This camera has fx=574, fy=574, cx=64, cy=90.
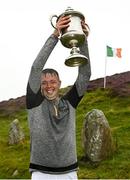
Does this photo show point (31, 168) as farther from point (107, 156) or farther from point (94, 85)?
point (94, 85)

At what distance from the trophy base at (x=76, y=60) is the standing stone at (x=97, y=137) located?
15.4m

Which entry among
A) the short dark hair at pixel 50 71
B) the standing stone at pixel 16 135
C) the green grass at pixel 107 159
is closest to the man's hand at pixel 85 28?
the short dark hair at pixel 50 71

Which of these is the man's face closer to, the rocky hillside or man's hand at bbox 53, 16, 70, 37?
man's hand at bbox 53, 16, 70, 37

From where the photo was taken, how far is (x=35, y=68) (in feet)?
20.4

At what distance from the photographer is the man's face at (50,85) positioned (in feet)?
20.5

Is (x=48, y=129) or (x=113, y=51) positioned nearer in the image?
(x=48, y=129)

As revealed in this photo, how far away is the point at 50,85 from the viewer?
6258 millimetres

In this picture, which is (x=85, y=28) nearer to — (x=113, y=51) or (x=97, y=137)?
(x=97, y=137)

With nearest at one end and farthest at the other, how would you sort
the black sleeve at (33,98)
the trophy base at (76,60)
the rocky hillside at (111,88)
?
1. the trophy base at (76,60)
2. the black sleeve at (33,98)
3. the rocky hillside at (111,88)

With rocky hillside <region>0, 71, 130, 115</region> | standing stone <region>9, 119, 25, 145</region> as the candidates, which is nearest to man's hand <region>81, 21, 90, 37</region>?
standing stone <region>9, 119, 25, 145</region>

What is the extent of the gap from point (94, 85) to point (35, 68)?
127 feet

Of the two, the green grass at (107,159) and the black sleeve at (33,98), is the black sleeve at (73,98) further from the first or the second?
the green grass at (107,159)

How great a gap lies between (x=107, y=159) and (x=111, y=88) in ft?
65.5

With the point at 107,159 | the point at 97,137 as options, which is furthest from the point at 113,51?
the point at 107,159
